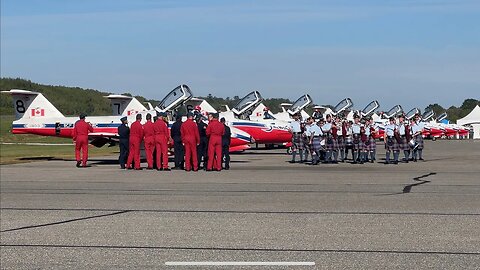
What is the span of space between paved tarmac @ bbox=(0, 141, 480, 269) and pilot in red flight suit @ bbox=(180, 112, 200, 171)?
4558mm

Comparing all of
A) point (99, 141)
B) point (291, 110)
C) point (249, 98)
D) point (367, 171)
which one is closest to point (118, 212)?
point (367, 171)

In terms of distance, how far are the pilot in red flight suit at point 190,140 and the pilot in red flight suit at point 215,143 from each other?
1.31 feet

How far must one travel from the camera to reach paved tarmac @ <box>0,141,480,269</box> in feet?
26.4

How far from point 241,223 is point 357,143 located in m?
17.8

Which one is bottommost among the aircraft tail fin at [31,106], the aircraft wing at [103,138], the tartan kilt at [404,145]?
the tartan kilt at [404,145]

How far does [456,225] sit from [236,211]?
11.1ft

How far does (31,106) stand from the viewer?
104 feet

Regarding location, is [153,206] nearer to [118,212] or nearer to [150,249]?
[118,212]

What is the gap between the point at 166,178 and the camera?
63.0 ft

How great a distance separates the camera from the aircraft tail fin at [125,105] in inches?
1383

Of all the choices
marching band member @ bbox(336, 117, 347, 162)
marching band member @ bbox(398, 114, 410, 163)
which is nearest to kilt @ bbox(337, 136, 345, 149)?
marching band member @ bbox(336, 117, 347, 162)

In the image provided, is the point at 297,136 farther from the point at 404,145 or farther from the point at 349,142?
the point at 404,145

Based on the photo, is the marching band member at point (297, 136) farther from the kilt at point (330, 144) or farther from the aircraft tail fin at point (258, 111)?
the aircraft tail fin at point (258, 111)

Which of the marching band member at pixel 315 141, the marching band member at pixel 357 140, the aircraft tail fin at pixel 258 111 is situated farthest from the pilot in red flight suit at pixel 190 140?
the aircraft tail fin at pixel 258 111
